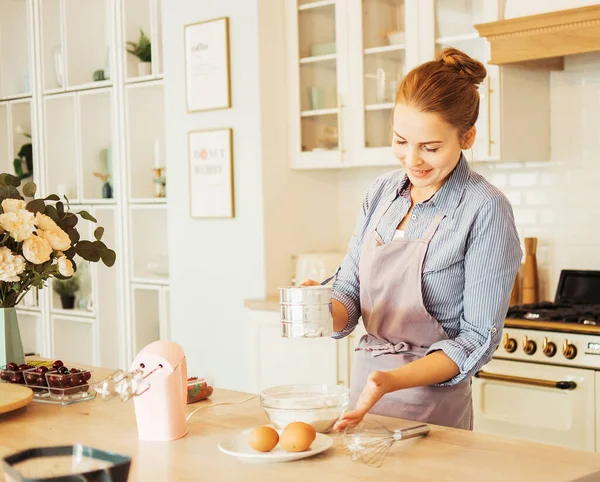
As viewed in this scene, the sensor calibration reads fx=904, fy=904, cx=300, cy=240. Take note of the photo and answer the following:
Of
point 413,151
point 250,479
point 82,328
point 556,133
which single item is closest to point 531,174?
point 556,133

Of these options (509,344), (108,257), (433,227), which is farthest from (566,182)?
(108,257)

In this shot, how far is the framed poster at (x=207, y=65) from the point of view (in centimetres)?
437

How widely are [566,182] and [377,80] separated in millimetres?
957

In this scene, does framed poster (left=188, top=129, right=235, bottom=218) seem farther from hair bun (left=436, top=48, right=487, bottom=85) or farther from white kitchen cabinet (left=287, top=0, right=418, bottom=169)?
hair bun (left=436, top=48, right=487, bottom=85)

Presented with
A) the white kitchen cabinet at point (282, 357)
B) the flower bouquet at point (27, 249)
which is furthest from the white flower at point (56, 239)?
the white kitchen cabinet at point (282, 357)

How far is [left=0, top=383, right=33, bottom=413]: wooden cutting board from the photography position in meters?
2.16

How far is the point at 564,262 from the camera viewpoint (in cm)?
394

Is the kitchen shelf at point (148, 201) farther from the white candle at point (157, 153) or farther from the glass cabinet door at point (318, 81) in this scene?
the glass cabinet door at point (318, 81)

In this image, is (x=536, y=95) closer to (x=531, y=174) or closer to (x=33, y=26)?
(x=531, y=174)

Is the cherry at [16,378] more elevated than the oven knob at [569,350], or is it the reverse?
the cherry at [16,378]

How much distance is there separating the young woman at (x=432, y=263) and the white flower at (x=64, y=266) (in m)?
0.74

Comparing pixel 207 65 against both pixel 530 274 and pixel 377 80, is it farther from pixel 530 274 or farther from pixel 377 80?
pixel 530 274

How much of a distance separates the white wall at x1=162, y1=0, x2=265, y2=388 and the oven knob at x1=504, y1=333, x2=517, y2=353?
128 cm

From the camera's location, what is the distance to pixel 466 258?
2.12 m
